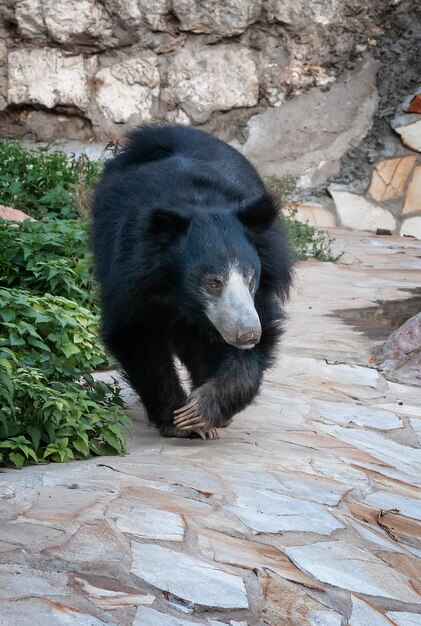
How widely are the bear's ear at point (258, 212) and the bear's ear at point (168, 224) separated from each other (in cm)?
21

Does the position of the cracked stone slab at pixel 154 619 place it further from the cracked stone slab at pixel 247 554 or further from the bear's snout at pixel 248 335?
the bear's snout at pixel 248 335

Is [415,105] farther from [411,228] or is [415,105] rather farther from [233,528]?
[233,528]

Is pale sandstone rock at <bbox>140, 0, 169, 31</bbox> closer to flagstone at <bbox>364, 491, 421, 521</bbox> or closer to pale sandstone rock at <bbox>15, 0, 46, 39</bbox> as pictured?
pale sandstone rock at <bbox>15, 0, 46, 39</bbox>

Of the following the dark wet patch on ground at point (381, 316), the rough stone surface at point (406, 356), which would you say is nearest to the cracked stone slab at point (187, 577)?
the rough stone surface at point (406, 356)

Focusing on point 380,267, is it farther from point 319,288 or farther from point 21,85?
point 21,85

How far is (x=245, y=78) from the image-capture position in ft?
35.4

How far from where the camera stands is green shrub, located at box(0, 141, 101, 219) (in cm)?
699

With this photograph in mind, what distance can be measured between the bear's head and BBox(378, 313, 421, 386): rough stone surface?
6.57 ft

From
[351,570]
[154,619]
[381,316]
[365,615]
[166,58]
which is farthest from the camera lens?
[166,58]

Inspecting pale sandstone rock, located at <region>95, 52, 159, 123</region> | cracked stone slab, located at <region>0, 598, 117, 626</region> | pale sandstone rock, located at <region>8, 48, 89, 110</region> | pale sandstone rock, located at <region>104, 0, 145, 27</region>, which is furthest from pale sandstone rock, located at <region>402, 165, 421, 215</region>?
cracked stone slab, located at <region>0, 598, 117, 626</region>

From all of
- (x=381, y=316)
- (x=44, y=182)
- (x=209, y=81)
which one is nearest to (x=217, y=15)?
(x=209, y=81)

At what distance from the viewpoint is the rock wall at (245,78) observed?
1031 centimetres

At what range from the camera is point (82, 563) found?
90.6 inches

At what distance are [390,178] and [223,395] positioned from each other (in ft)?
24.8
